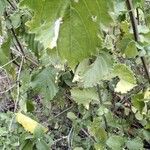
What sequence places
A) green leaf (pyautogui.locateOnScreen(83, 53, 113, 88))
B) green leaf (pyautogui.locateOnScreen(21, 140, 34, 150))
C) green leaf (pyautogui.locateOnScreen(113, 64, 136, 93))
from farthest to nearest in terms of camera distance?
green leaf (pyautogui.locateOnScreen(21, 140, 34, 150))
green leaf (pyautogui.locateOnScreen(113, 64, 136, 93))
green leaf (pyautogui.locateOnScreen(83, 53, 113, 88))

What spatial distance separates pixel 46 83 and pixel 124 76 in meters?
0.32

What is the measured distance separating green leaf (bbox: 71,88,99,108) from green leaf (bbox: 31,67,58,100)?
0.08 metres

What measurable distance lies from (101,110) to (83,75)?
0.28 meters

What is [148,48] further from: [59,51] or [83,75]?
[59,51]

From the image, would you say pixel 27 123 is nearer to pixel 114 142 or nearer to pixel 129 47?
pixel 114 142

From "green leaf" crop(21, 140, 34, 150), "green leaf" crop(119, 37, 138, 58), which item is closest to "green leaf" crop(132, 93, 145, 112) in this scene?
"green leaf" crop(119, 37, 138, 58)

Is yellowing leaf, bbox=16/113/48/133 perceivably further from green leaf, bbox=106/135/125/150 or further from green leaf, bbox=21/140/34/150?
green leaf, bbox=106/135/125/150

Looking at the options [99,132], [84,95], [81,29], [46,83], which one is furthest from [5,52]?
[81,29]

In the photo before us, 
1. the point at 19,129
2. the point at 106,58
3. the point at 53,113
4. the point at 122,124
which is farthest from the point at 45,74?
the point at 53,113

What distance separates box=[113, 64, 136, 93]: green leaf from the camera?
137 centimetres

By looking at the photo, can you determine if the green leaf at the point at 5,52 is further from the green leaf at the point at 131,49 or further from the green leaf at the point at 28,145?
the green leaf at the point at 131,49

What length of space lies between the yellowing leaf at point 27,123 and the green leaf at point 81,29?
0.97 m

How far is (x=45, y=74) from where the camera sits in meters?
1.55

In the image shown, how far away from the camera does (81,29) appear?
1.65ft
